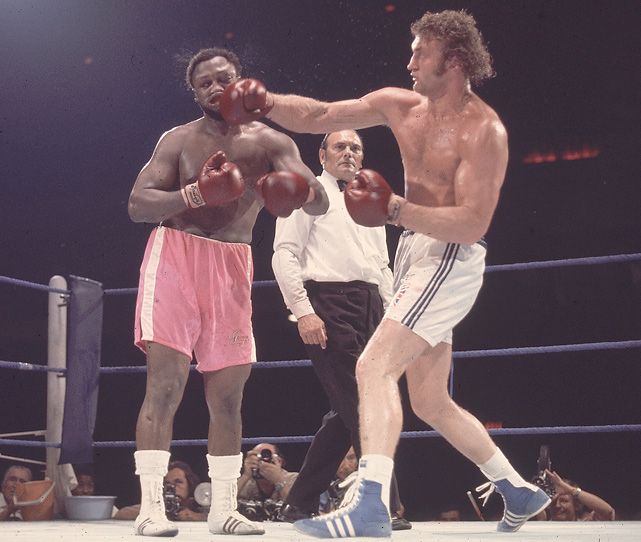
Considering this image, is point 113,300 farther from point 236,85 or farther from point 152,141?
point 236,85

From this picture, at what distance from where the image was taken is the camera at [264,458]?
351 centimetres

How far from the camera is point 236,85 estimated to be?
1993mm

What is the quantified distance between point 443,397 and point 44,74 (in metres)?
5.16

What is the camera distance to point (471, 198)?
1.88 meters

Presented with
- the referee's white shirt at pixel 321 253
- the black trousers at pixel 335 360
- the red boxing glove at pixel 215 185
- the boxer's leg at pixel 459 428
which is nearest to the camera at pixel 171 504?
the black trousers at pixel 335 360

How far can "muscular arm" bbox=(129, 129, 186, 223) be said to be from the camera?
2.05m

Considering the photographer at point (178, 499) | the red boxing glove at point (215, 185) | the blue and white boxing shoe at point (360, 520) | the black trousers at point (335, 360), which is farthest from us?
the photographer at point (178, 499)

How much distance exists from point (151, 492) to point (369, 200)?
797 millimetres

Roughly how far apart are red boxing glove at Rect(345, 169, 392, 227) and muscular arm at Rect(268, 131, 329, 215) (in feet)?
0.87

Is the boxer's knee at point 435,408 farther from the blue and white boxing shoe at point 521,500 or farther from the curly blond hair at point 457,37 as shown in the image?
A: the curly blond hair at point 457,37

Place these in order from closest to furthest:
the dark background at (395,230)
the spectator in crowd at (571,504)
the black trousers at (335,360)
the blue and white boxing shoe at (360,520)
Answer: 1. the blue and white boxing shoe at (360,520)
2. the black trousers at (335,360)
3. the spectator in crowd at (571,504)
4. the dark background at (395,230)

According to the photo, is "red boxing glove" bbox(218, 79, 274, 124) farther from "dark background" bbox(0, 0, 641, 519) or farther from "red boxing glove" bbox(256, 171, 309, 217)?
"dark background" bbox(0, 0, 641, 519)

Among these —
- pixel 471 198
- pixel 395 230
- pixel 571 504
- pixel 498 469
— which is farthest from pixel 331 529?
pixel 395 230

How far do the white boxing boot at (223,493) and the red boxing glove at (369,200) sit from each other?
0.69m
